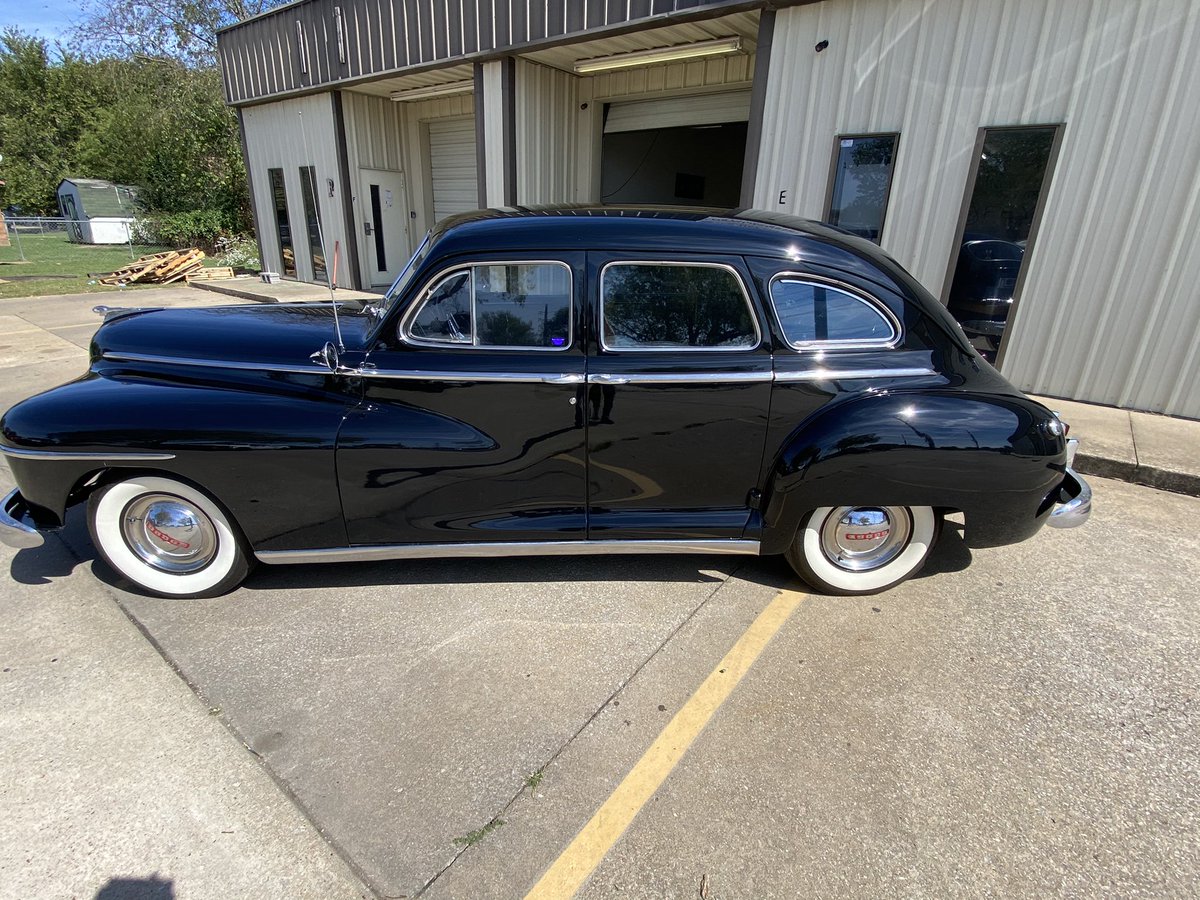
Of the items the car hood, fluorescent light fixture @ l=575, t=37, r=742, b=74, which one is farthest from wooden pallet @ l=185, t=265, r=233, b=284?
the car hood

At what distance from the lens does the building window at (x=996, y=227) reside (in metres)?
5.43

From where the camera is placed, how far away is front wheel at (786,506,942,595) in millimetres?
2961

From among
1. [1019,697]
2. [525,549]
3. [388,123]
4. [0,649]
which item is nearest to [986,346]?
[1019,697]

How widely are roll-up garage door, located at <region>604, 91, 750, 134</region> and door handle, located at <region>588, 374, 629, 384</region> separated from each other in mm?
7276

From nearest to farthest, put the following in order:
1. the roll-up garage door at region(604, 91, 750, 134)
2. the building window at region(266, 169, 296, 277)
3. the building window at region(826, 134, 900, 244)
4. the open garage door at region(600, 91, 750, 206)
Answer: the building window at region(826, 134, 900, 244) → the roll-up garage door at region(604, 91, 750, 134) → the open garage door at region(600, 91, 750, 206) → the building window at region(266, 169, 296, 277)

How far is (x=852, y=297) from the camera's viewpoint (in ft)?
9.16

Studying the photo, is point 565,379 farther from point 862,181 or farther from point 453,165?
point 453,165

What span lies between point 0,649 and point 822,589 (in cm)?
375

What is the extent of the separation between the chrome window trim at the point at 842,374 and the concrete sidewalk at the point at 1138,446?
9.40ft

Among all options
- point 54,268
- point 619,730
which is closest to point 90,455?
point 619,730

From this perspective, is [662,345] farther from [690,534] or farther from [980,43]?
[980,43]

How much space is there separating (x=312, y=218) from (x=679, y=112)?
323 inches

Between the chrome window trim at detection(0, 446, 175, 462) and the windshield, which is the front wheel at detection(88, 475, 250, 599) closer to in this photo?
the chrome window trim at detection(0, 446, 175, 462)

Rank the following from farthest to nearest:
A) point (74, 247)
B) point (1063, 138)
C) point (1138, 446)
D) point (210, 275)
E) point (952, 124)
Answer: point (74, 247) → point (210, 275) → point (952, 124) → point (1063, 138) → point (1138, 446)
